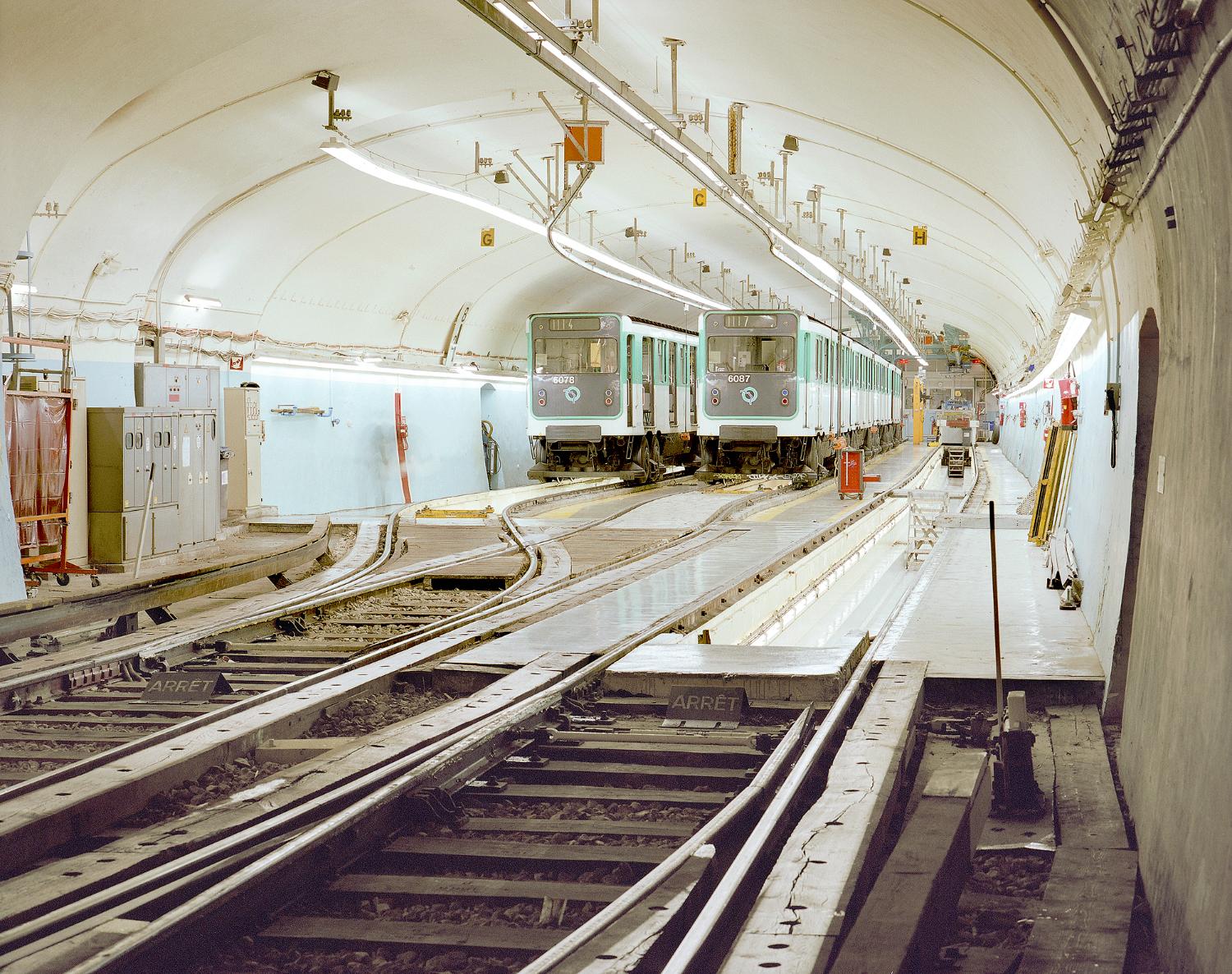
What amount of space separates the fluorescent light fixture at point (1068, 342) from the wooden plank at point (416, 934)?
911cm

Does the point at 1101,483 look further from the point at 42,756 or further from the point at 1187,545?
the point at 42,756

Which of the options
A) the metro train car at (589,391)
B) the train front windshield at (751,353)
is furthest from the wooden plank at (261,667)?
the train front windshield at (751,353)

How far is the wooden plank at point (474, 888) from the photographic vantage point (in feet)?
14.3

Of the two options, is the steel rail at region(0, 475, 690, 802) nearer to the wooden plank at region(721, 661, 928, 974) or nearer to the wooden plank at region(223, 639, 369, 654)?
the wooden plank at region(223, 639, 369, 654)

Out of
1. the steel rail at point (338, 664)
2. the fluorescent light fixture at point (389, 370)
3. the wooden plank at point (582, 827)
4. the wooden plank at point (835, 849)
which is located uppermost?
the fluorescent light fixture at point (389, 370)

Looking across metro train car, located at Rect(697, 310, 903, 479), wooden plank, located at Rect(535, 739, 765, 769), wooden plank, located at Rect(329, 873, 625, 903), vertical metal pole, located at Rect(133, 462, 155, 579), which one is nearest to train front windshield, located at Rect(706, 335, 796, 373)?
metro train car, located at Rect(697, 310, 903, 479)

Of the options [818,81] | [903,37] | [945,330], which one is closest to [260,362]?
[818,81]

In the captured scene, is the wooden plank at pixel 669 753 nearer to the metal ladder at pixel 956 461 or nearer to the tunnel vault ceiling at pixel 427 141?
the tunnel vault ceiling at pixel 427 141

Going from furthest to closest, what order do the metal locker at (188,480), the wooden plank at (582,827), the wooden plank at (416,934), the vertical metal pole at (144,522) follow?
1. the metal locker at (188,480)
2. the vertical metal pole at (144,522)
3. the wooden plank at (582,827)
4. the wooden plank at (416,934)

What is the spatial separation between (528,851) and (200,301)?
49.2 feet

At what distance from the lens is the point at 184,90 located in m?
13.4

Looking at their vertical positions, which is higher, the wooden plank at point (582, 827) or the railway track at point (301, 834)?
the railway track at point (301, 834)

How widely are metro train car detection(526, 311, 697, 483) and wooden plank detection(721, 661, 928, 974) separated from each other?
17.1 m

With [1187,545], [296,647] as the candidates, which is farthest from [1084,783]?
[296,647]
